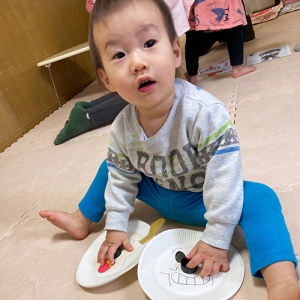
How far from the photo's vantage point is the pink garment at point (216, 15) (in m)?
1.47

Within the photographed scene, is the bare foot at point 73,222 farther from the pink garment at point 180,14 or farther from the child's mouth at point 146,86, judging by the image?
the pink garment at point 180,14

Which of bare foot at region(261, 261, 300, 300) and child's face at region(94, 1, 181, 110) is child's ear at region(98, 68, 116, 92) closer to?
child's face at region(94, 1, 181, 110)

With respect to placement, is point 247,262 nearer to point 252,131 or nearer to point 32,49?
point 252,131

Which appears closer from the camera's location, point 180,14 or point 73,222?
point 73,222

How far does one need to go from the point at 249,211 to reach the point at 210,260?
4.3 inches

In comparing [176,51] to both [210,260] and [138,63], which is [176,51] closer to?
[138,63]

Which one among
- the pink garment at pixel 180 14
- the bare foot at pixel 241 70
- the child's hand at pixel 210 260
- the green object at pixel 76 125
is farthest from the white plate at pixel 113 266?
the bare foot at pixel 241 70

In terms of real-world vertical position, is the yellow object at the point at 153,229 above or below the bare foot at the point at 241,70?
above

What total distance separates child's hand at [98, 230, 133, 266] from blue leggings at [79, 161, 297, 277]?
0.10 m

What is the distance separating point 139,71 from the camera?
0.50 metres

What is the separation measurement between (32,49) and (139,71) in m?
1.63

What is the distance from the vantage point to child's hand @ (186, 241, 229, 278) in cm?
53

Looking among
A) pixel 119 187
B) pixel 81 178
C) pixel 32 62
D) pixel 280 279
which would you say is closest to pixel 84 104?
pixel 81 178

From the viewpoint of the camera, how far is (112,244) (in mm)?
661
